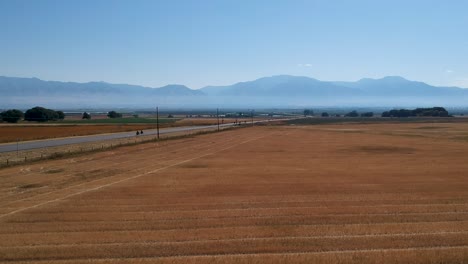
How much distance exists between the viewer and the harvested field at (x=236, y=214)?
1230 cm

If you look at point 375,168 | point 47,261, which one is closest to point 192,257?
point 47,261

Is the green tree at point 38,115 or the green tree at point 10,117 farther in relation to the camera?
the green tree at point 38,115

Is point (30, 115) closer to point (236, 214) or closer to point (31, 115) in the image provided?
point (31, 115)

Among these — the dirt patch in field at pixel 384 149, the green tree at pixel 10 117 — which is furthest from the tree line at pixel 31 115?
the dirt patch in field at pixel 384 149

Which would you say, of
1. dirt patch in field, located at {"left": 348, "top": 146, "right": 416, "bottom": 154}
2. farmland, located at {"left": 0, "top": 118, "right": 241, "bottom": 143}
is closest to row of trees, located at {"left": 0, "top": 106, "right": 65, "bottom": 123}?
farmland, located at {"left": 0, "top": 118, "right": 241, "bottom": 143}

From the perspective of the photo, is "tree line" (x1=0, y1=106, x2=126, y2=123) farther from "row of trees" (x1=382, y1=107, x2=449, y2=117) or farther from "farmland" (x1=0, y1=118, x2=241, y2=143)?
"row of trees" (x1=382, y1=107, x2=449, y2=117)

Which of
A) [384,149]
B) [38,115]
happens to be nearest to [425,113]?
[38,115]

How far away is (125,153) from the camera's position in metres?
41.7

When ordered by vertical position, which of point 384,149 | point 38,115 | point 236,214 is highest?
point 38,115

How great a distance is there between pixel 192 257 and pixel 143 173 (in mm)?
16495

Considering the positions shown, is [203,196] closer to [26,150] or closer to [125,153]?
[125,153]

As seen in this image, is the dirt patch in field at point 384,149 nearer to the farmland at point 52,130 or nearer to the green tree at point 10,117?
the farmland at point 52,130

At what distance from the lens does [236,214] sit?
54.0ft

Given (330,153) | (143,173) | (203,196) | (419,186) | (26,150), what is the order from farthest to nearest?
(26,150), (330,153), (143,173), (419,186), (203,196)
